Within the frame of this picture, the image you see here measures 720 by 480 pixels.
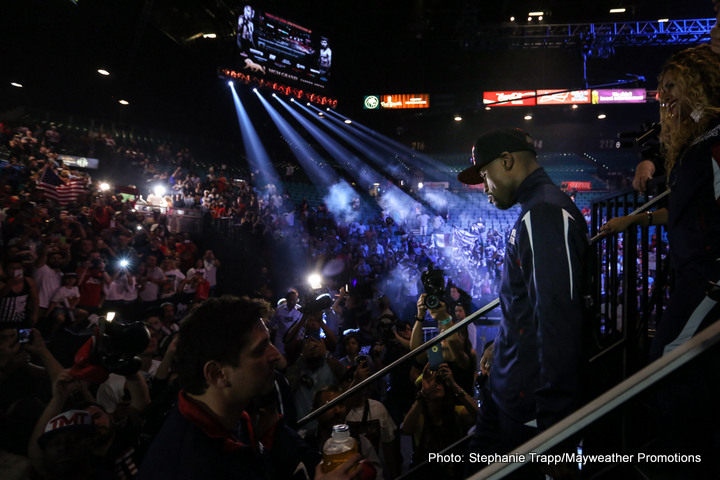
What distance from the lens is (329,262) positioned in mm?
12672

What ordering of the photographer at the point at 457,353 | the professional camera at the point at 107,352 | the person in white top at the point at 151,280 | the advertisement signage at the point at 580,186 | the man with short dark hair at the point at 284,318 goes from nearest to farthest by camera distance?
the professional camera at the point at 107,352 < the photographer at the point at 457,353 < the man with short dark hair at the point at 284,318 < the person in white top at the point at 151,280 < the advertisement signage at the point at 580,186

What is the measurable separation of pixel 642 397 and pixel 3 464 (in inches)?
149

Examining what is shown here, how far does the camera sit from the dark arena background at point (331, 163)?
3131 millimetres

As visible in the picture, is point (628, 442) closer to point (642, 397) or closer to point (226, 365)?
point (642, 397)

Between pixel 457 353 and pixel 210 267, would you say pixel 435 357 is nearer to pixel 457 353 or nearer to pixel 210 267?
pixel 457 353

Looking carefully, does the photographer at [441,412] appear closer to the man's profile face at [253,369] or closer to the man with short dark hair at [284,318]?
the man's profile face at [253,369]

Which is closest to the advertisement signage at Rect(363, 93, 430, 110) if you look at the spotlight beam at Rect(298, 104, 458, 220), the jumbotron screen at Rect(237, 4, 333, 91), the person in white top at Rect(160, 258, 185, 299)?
the spotlight beam at Rect(298, 104, 458, 220)

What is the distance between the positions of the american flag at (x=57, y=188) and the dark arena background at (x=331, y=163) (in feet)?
0.17

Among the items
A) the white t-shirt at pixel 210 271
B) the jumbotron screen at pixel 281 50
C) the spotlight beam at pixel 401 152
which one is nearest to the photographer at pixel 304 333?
the white t-shirt at pixel 210 271

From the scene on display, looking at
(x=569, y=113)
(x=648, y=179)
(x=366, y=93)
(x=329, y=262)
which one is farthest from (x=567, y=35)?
(x=648, y=179)

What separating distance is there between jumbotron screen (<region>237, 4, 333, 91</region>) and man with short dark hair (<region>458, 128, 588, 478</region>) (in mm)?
17015

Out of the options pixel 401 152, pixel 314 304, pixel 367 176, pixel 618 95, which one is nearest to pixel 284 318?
pixel 314 304

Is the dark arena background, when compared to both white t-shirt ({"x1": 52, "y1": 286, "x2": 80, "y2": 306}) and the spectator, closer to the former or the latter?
white t-shirt ({"x1": 52, "y1": 286, "x2": 80, "y2": 306})

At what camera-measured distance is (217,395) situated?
5.00 ft
